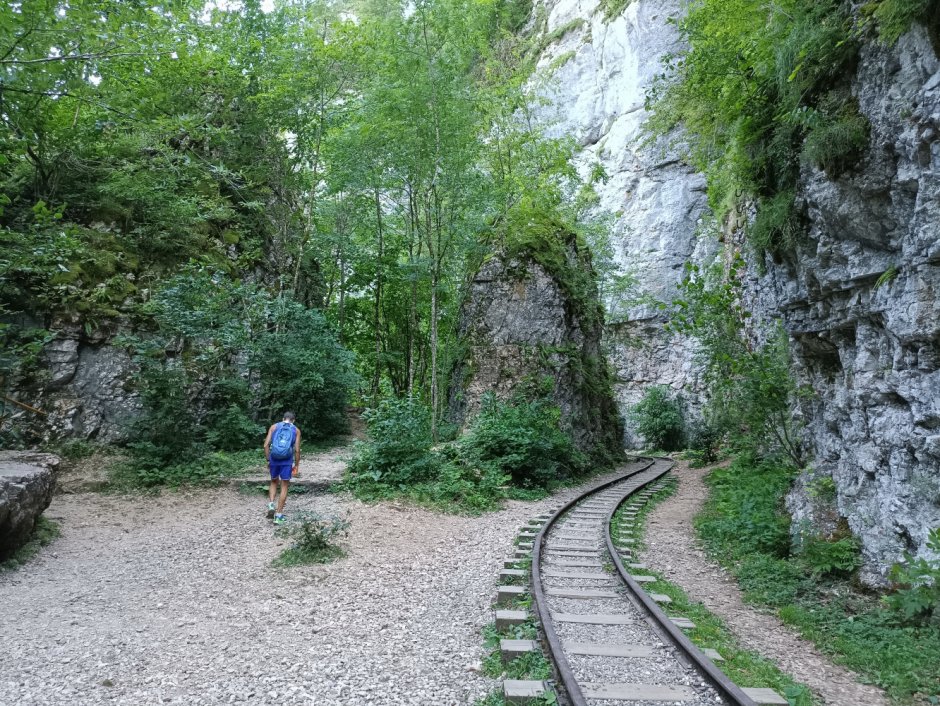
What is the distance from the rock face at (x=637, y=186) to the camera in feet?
97.2

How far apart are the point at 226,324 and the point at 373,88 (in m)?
7.69

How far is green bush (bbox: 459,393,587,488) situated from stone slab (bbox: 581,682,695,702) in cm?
788

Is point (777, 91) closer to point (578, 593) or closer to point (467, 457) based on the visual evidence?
point (578, 593)

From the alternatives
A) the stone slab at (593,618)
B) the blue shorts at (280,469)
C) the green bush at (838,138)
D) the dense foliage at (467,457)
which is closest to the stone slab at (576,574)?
the stone slab at (593,618)

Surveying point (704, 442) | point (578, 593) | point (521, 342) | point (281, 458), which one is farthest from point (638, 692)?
point (704, 442)

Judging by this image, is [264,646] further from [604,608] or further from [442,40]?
[442,40]

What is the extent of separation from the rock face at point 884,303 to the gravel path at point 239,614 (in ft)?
13.7

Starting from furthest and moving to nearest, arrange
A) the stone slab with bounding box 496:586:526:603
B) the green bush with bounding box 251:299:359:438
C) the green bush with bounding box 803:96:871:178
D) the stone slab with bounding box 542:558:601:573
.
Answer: the green bush with bounding box 251:299:359:438 → the stone slab with bounding box 542:558:601:573 → the green bush with bounding box 803:96:871:178 → the stone slab with bounding box 496:586:526:603

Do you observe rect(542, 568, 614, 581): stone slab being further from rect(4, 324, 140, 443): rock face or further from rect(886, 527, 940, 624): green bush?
rect(4, 324, 140, 443): rock face

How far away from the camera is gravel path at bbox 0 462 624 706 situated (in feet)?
12.8

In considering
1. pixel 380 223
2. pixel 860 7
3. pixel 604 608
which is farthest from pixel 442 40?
pixel 604 608

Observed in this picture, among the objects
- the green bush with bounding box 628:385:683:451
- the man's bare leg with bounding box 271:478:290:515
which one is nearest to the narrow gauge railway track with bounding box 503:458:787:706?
the man's bare leg with bounding box 271:478:290:515

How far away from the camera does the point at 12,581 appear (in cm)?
591

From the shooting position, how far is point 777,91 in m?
7.57
